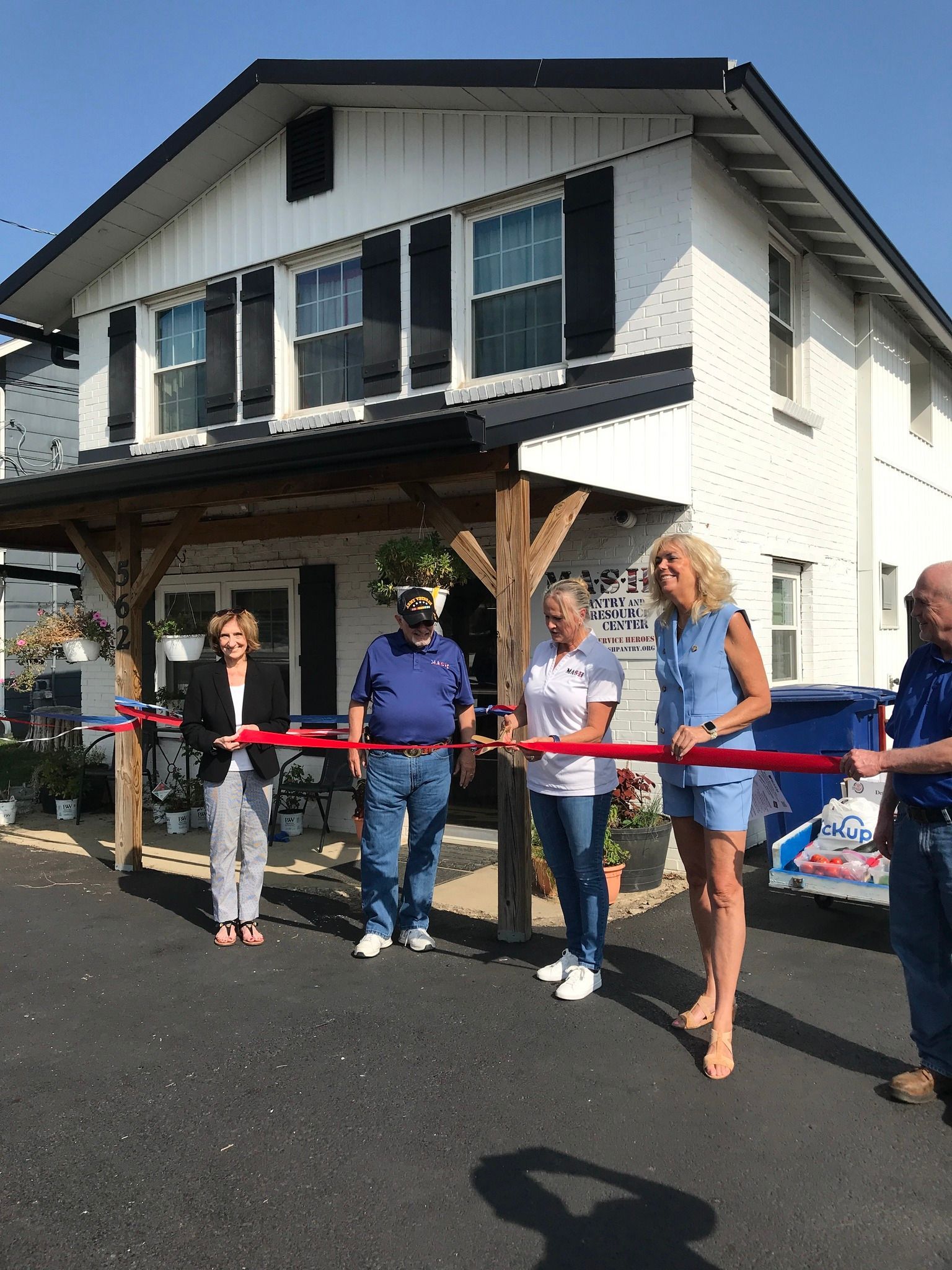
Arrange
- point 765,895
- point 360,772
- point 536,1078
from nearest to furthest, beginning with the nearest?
point 536,1078 < point 360,772 < point 765,895

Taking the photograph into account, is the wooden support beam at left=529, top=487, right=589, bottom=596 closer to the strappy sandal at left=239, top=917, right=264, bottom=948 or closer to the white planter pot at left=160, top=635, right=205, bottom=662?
the strappy sandal at left=239, top=917, right=264, bottom=948

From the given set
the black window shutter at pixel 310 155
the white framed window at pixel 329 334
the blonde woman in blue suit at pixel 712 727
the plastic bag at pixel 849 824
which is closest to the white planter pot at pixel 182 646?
the white framed window at pixel 329 334

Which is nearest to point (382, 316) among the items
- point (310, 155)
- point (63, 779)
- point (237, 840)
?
point (310, 155)

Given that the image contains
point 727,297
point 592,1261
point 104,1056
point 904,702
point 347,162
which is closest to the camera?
point 592,1261

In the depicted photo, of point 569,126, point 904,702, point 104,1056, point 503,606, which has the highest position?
point 569,126

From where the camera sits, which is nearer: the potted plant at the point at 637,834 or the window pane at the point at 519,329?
the potted plant at the point at 637,834

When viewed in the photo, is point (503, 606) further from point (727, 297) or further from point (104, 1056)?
point (727, 297)

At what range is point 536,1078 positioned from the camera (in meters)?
3.70

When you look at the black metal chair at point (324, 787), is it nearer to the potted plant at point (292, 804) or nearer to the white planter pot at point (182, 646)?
the potted plant at point (292, 804)

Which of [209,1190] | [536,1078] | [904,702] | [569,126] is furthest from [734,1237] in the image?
[569,126]

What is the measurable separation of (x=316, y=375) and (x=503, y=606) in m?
4.74

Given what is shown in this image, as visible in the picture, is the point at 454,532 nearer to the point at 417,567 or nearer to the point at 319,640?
the point at 417,567

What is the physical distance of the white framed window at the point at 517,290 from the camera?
25.3 ft

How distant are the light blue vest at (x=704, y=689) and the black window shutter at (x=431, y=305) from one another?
190 inches
